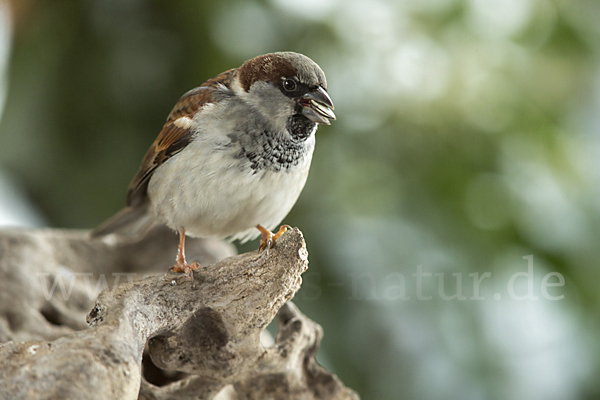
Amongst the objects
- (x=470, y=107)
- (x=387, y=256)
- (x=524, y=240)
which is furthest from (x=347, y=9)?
(x=524, y=240)

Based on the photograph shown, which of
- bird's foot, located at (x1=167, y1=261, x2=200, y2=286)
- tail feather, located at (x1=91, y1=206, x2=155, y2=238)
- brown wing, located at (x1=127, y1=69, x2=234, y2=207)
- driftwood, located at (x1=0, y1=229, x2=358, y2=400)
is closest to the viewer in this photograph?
driftwood, located at (x1=0, y1=229, x2=358, y2=400)

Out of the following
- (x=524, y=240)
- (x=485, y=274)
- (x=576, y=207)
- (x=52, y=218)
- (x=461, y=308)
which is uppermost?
(x=576, y=207)

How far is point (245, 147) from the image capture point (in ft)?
4.50

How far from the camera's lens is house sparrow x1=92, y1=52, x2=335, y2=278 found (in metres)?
1.35

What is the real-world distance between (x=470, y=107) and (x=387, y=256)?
2.55 feet

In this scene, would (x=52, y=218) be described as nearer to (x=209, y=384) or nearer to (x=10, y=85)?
(x=10, y=85)

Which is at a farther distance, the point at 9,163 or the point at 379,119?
the point at 9,163

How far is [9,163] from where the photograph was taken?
9.42ft

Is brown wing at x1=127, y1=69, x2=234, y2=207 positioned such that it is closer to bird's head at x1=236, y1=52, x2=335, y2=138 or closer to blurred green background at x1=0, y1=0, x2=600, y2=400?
bird's head at x1=236, y1=52, x2=335, y2=138

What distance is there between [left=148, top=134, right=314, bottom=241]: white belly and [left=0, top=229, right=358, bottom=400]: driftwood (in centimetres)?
15

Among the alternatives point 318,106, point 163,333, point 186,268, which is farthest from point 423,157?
point 163,333

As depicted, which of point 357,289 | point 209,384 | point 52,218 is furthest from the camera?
point 52,218

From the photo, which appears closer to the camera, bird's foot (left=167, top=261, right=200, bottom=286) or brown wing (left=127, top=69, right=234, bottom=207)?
bird's foot (left=167, top=261, right=200, bottom=286)

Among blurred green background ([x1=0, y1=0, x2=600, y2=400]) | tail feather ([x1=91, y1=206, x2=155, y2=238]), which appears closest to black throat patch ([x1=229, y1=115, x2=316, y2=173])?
tail feather ([x1=91, y1=206, x2=155, y2=238])
